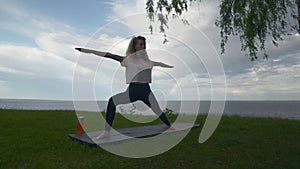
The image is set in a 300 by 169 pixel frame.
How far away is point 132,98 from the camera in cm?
509

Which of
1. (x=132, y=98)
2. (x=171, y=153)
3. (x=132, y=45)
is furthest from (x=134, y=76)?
(x=171, y=153)

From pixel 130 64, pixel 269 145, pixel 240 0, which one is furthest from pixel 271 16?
pixel 130 64

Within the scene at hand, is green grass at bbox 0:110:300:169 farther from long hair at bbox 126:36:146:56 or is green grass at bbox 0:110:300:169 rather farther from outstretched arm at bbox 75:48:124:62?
long hair at bbox 126:36:146:56

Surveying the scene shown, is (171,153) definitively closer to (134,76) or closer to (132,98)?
(132,98)

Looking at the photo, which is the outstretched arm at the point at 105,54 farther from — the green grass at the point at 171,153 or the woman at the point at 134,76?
the green grass at the point at 171,153

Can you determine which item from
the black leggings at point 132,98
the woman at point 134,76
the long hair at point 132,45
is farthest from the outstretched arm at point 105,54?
the black leggings at point 132,98

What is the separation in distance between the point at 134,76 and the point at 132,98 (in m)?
0.49

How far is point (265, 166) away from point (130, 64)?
320 cm

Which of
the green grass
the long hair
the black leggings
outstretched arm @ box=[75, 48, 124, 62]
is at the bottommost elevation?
the green grass

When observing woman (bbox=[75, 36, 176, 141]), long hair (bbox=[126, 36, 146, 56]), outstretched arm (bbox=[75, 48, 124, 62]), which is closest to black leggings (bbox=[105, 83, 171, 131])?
woman (bbox=[75, 36, 176, 141])

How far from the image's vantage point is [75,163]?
3.62 m

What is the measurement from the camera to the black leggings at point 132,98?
491 cm

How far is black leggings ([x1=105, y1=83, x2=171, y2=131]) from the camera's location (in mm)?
4906

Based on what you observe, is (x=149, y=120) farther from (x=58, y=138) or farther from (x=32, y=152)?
(x=32, y=152)
